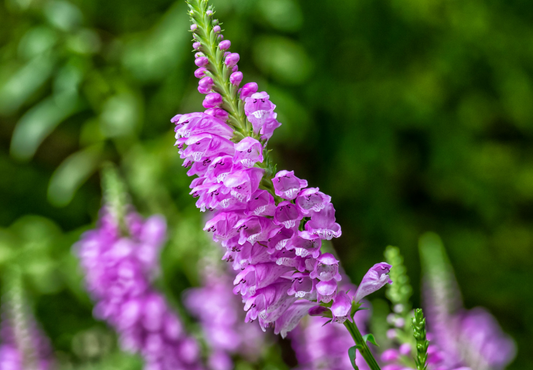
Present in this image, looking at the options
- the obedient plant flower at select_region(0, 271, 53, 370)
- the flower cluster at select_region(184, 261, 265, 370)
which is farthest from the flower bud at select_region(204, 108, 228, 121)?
the obedient plant flower at select_region(0, 271, 53, 370)

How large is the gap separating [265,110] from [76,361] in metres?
2.94

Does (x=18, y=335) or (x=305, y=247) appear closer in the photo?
(x=305, y=247)

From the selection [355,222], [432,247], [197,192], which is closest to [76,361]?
[355,222]

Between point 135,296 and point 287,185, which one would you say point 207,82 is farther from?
point 135,296

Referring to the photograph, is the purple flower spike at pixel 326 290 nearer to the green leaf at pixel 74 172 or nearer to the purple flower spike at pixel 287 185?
the purple flower spike at pixel 287 185

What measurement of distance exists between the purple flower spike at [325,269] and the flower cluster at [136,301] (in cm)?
108

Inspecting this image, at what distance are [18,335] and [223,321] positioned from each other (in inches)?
29.8

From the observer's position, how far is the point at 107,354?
2.74 m

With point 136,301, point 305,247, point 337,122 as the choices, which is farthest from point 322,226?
point 337,122

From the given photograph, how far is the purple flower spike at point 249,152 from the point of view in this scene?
754 millimetres

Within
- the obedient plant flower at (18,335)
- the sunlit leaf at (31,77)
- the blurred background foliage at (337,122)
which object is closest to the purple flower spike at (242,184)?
the obedient plant flower at (18,335)

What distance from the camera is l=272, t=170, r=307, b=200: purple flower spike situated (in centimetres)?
75

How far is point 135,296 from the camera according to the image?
1779mm

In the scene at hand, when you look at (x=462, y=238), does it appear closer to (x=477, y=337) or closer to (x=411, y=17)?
(x=411, y=17)
